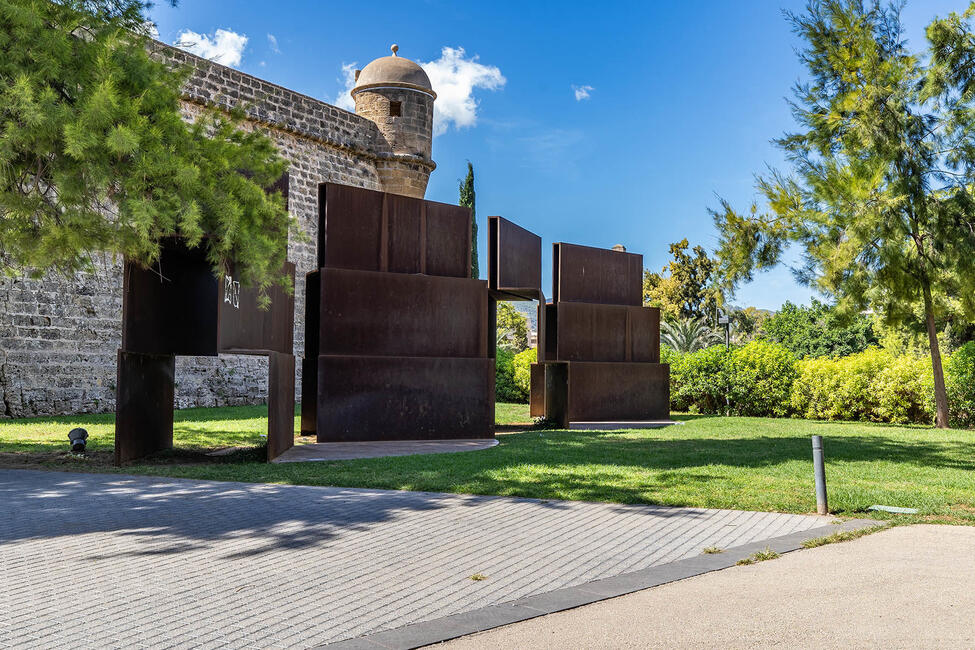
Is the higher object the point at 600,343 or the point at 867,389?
the point at 600,343

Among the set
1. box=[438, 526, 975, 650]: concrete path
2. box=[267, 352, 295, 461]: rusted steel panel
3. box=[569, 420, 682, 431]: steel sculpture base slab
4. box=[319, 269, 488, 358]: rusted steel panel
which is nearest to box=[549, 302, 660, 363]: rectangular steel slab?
box=[569, 420, 682, 431]: steel sculpture base slab

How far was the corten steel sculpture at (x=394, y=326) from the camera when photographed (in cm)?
1101

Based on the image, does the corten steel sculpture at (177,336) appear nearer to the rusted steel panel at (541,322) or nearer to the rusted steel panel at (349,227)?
the rusted steel panel at (349,227)

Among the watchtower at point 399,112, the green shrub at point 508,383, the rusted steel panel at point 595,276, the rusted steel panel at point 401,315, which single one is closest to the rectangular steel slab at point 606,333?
the rusted steel panel at point 595,276

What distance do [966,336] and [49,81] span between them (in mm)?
24500

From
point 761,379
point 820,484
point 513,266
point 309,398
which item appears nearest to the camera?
point 820,484

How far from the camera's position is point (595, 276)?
1591 cm

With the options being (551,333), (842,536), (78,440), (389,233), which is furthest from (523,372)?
(842,536)

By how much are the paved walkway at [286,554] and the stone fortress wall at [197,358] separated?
6984 millimetres

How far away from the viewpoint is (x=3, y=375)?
14.0 m

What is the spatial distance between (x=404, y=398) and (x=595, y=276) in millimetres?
6061

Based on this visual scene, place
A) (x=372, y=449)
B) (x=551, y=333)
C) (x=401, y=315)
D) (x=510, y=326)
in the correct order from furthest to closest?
(x=510, y=326), (x=551, y=333), (x=401, y=315), (x=372, y=449)

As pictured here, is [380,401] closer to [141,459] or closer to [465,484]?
[141,459]

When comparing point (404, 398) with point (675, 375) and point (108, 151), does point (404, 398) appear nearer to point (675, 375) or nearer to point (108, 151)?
point (108, 151)
